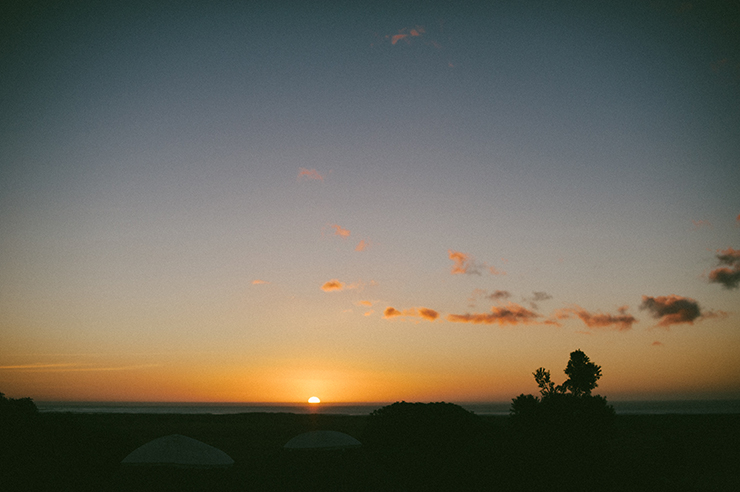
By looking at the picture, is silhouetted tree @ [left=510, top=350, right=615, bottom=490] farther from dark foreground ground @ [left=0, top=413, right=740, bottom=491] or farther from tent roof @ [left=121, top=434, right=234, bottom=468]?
tent roof @ [left=121, top=434, right=234, bottom=468]

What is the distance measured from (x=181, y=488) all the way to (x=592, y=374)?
2152cm

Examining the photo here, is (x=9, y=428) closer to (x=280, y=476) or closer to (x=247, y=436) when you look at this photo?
(x=280, y=476)

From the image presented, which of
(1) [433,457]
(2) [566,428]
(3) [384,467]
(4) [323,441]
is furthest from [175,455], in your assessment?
(2) [566,428]

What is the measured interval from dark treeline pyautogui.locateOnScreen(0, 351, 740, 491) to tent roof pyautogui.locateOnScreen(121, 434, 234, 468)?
188 cm

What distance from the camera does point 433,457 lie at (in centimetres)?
2198

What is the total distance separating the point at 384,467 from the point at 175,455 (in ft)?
31.6

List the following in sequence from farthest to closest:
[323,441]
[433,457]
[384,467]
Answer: [323,441]
[384,467]
[433,457]

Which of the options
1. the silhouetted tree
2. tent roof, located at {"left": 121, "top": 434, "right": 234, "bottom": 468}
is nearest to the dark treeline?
the silhouetted tree

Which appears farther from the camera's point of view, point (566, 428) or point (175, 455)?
point (566, 428)

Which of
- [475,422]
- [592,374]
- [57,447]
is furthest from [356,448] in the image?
[57,447]

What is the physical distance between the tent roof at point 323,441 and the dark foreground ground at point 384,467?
61 centimetres

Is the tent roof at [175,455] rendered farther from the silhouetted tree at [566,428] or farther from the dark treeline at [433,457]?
the silhouetted tree at [566,428]

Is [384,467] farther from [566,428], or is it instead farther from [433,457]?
[566,428]

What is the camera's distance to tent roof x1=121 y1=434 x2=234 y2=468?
19.0 meters
